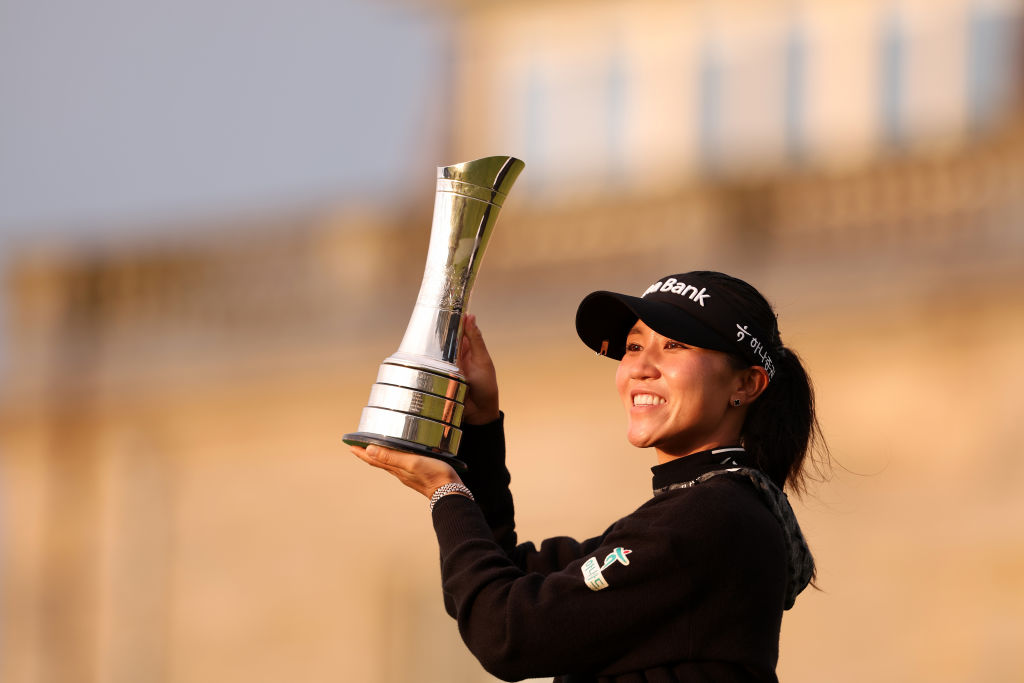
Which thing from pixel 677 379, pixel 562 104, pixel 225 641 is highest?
pixel 562 104

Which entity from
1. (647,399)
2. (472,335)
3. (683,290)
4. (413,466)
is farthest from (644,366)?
(413,466)

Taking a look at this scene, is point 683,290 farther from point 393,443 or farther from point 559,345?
point 559,345

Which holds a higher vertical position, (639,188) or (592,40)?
(592,40)

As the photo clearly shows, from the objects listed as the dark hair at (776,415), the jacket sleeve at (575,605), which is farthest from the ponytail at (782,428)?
the jacket sleeve at (575,605)

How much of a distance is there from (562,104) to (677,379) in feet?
43.4

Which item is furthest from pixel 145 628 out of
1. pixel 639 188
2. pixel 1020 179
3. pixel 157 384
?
pixel 1020 179

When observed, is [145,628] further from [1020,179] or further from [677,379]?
[677,379]

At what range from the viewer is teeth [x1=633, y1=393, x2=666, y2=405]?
4.62m

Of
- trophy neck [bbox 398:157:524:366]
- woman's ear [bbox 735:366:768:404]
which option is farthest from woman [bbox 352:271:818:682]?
trophy neck [bbox 398:157:524:366]

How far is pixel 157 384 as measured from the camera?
16.8m

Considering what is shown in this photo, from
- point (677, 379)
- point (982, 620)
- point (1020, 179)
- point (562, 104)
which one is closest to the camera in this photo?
point (677, 379)

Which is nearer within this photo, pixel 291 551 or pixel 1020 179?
pixel 1020 179

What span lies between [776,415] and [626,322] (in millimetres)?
417

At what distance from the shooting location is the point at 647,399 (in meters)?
4.64
